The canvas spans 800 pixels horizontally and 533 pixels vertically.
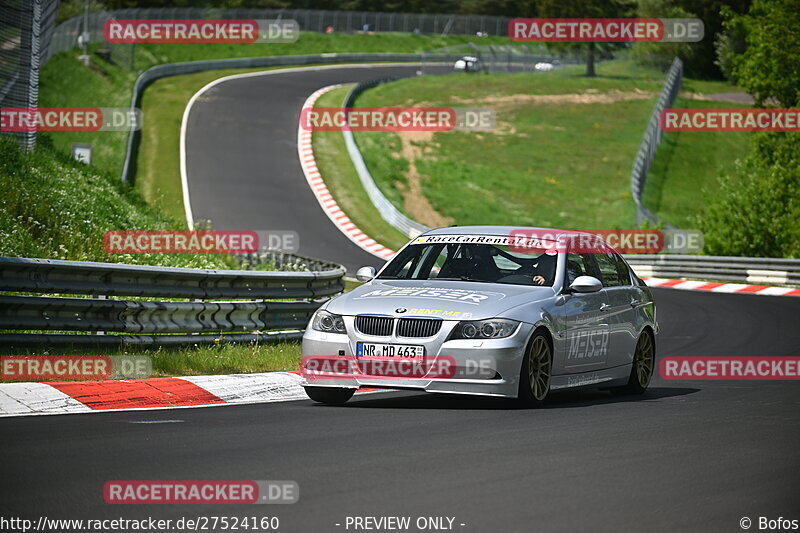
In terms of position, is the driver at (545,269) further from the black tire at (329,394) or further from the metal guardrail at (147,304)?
the metal guardrail at (147,304)

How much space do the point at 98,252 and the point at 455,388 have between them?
25.3 ft

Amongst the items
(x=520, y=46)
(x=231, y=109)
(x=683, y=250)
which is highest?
(x=520, y=46)

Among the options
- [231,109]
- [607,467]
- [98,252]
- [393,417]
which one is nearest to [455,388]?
[393,417]

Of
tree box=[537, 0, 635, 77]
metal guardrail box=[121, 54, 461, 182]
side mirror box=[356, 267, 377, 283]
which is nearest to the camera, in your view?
side mirror box=[356, 267, 377, 283]

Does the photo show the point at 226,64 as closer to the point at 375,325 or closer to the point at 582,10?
the point at 582,10

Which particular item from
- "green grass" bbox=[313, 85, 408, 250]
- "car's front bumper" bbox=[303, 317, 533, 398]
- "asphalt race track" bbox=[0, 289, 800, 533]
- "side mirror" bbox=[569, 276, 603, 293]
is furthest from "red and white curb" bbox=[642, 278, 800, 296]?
"car's front bumper" bbox=[303, 317, 533, 398]

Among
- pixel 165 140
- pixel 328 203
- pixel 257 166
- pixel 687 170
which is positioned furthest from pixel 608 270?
pixel 687 170

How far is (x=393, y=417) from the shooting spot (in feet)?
32.1

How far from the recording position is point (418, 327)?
33.9ft

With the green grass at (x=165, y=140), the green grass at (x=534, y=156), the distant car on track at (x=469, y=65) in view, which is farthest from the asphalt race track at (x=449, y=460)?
the distant car on track at (x=469, y=65)

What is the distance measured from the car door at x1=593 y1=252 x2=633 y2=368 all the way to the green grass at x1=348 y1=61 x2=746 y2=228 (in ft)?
107

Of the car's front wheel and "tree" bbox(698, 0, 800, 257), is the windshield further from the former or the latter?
"tree" bbox(698, 0, 800, 257)

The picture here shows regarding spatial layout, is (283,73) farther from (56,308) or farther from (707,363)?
(56,308)

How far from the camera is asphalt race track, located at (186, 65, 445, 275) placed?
3884cm
